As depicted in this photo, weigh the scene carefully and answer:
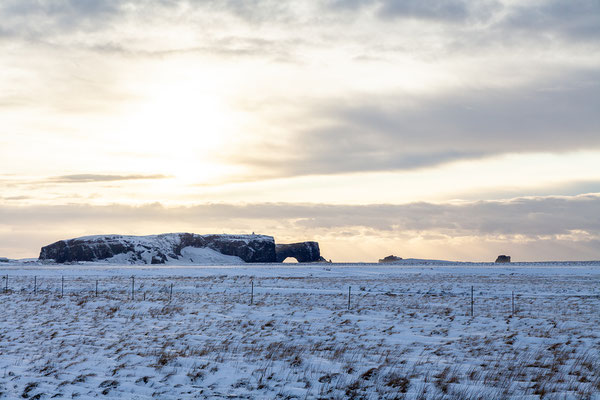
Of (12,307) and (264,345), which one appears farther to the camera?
(12,307)

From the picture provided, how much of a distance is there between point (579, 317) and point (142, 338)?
19.4 meters

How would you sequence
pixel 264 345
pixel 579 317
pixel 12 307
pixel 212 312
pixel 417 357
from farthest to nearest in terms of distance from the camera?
1. pixel 12 307
2. pixel 212 312
3. pixel 579 317
4. pixel 264 345
5. pixel 417 357

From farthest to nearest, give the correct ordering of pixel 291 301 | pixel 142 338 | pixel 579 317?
pixel 291 301
pixel 579 317
pixel 142 338

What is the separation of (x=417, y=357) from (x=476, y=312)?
14157mm

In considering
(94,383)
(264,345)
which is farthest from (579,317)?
(94,383)

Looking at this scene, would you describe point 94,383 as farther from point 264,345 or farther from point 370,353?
point 370,353

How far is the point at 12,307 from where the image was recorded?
98.7 feet

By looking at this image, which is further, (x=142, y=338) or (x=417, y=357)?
(x=142, y=338)

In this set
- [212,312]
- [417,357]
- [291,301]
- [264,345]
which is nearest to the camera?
[417,357]

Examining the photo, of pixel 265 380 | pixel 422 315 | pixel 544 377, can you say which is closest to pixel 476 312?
pixel 422 315

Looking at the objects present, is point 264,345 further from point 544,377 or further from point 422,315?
point 422,315

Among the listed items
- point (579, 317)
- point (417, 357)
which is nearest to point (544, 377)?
point (417, 357)

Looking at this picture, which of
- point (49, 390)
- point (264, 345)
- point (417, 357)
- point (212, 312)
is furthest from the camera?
point (212, 312)

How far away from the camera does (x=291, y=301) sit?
113 ft
